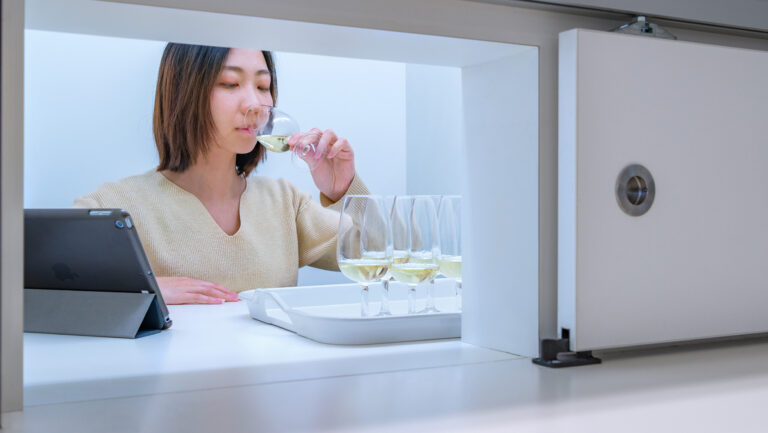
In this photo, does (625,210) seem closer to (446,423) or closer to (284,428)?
(446,423)

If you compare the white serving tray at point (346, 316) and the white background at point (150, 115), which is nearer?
the white serving tray at point (346, 316)

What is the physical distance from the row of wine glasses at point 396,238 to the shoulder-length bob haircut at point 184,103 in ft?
7.35

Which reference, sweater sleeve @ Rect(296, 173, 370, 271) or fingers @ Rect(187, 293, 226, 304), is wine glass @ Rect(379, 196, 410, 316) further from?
sweater sleeve @ Rect(296, 173, 370, 271)

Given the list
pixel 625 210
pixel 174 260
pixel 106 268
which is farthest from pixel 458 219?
pixel 174 260

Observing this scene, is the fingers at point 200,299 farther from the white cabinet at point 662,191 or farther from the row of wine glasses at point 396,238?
the white cabinet at point 662,191

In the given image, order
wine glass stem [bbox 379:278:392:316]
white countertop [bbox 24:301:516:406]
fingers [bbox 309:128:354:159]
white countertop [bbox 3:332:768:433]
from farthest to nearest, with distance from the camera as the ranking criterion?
fingers [bbox 309:128:354:159] → wine glass stem [bbox 379:278:392:316] → white countertop [bbox 24:301:516:406] → white countertop [bbox 3:332:768:433]

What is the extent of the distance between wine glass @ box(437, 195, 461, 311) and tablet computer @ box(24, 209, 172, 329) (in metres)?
0.50

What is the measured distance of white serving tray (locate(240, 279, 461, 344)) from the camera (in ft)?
3.82

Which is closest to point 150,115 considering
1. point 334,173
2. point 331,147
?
point 334,173

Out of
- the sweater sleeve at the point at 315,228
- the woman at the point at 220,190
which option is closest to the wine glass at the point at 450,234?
the woman at the point at 220,190

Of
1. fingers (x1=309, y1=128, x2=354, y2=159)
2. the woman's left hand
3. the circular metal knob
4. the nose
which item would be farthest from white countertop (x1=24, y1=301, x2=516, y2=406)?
the nose

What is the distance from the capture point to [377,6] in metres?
0.99

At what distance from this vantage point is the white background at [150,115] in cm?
298

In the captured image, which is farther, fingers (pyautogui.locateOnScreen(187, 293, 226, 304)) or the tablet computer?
fingers (pyautogui.locateOnScreen(187, 293, 226, 304))
